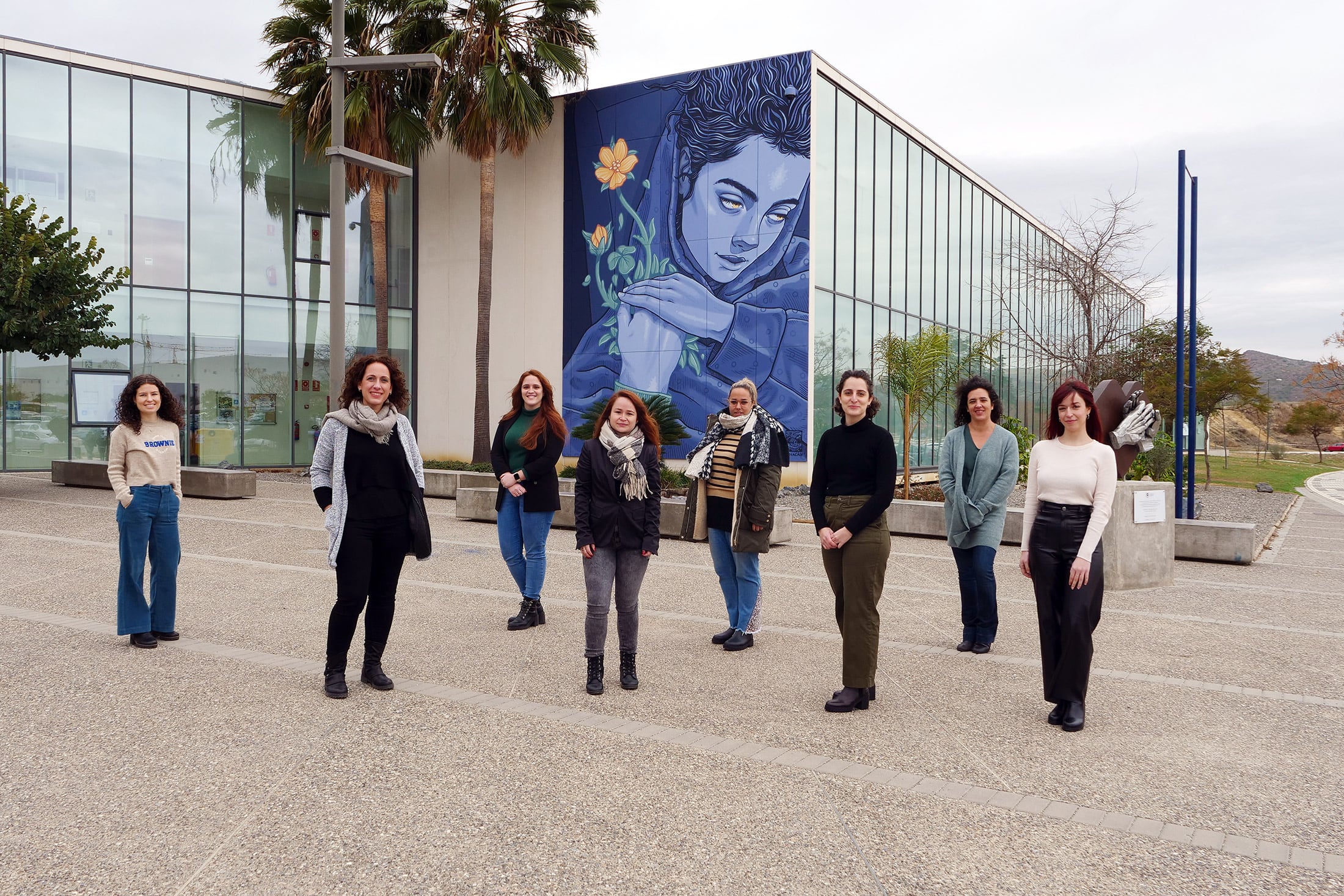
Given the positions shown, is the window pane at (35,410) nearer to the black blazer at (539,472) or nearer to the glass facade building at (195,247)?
the glass facade building at (195,247)

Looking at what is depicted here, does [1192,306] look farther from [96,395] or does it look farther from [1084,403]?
Result: [96,395]

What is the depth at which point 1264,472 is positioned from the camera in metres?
42.5

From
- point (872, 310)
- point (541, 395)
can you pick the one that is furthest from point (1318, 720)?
point (872, 310)

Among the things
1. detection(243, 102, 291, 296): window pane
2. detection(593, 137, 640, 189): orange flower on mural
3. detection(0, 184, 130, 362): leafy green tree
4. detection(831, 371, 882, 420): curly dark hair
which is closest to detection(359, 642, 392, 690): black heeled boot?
detection(831, 371, 882, 420): curly dark hair

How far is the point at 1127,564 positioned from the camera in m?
9.09

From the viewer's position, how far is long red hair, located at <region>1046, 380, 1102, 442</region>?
4977mm

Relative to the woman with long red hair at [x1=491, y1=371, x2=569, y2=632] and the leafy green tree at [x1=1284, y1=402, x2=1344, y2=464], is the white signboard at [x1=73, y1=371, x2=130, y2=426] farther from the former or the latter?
the leafy green tree at [x1=1284, y1=402, x2=1344, y2=464]

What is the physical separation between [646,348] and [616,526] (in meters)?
16.6

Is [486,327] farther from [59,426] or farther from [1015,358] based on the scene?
[1015,358]

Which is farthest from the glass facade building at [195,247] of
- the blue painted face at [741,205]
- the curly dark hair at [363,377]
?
the curly dark hair at [363,377]

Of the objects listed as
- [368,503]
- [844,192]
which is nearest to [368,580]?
[368,503]

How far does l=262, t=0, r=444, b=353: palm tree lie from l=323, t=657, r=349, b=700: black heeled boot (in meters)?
18.3

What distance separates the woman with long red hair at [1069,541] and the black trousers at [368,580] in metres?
3.26

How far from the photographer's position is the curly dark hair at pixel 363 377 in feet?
17.0
